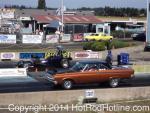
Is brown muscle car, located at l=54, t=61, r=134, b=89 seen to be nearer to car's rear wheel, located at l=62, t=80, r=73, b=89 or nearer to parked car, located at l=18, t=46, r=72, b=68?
car's rear wheel, located at l=62, t=80, r=73, b=89

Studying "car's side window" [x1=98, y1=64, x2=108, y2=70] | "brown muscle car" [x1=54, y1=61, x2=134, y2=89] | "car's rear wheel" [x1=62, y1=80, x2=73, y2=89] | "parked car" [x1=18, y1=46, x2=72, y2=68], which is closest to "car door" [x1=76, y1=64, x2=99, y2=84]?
"brown muscle car" [x1=54, y1=61, x2=134, y2=89]

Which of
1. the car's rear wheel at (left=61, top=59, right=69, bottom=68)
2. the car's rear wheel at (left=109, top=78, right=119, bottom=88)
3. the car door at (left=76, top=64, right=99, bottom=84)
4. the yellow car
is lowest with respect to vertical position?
the yellow car

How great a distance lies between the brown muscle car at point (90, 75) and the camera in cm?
2666

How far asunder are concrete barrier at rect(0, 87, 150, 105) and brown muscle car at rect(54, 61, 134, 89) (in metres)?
2.25

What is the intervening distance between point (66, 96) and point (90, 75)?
3.54m

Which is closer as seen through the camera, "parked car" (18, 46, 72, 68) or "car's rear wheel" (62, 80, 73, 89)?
"car's rear wheel" (62, 80, 73, 89)

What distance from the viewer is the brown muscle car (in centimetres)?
2666

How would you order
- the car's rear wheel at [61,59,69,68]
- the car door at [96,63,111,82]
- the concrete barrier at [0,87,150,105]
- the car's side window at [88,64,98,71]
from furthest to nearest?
the car's rear wheel at [61,59,69,68], the car door at [96,63,111,82], the car's side window at [88,64,98,71], the concrete barrier at [0,87,150,105]

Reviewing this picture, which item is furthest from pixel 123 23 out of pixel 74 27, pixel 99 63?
pixel 99 63

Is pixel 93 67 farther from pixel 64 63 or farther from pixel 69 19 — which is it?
pixel 69 19

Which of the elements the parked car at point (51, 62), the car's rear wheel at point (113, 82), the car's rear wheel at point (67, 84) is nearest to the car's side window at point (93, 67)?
the car's rear wheel at point (113, 82)

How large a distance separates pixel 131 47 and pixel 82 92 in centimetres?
3257

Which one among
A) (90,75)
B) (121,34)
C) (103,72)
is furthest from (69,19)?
(90,75)

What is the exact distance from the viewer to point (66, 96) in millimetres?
24156
